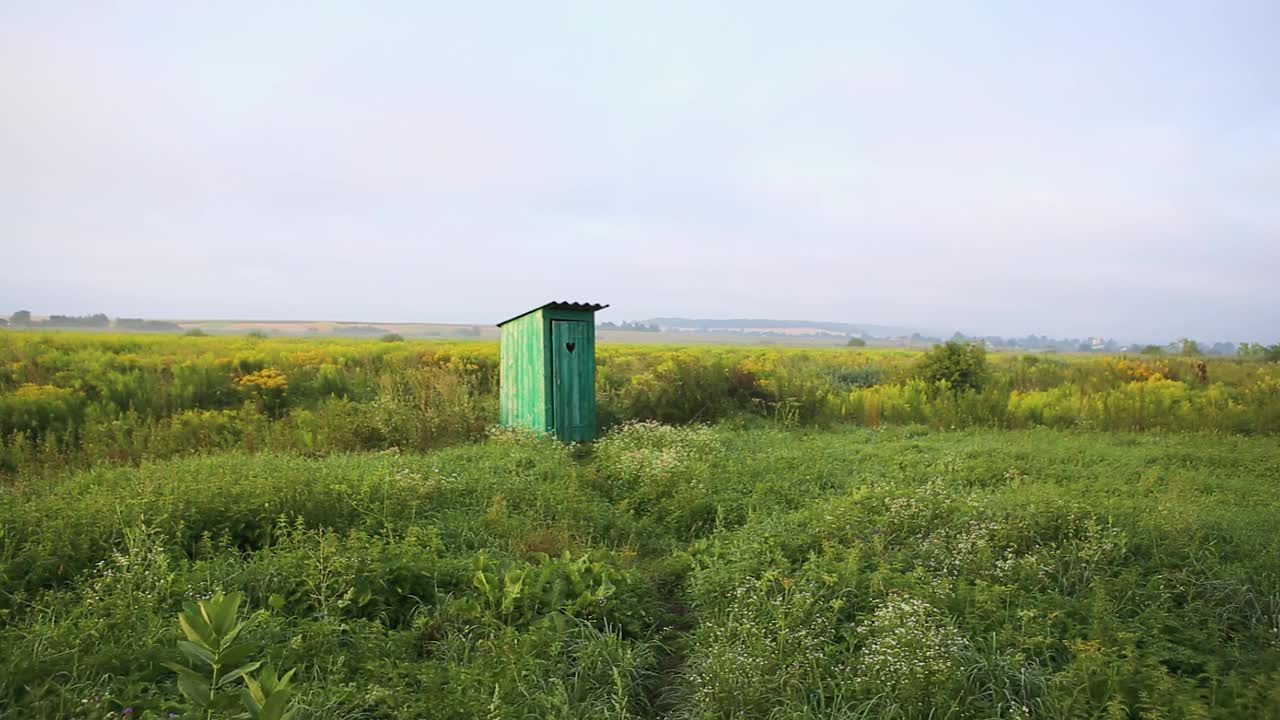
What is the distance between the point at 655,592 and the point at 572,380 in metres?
6.16

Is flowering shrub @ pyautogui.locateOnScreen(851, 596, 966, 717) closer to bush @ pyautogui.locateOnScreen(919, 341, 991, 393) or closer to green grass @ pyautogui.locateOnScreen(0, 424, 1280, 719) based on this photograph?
green grass @ pyautogui.locateOnScreen(0, 424, 1280, 719)

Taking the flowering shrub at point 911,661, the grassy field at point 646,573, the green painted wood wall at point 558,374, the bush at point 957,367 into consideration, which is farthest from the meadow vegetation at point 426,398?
the flowering shrub at point 911,661

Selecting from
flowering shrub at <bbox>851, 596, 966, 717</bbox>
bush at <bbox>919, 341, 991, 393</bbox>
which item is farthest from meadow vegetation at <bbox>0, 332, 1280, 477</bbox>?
flowering shrub at <bbox>851, 596, 966, 717</bbox>

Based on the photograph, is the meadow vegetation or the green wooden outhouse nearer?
the meadow vegetation

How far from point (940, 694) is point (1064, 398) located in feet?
38.2

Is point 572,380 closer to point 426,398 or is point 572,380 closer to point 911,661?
point 426,398

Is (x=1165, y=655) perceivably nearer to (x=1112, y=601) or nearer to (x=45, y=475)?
(x=1112, y=601)

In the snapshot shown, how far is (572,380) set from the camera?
36.2 feet

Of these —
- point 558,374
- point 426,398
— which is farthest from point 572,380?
point 426,398

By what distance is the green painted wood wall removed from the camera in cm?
1077

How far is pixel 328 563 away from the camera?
4.58m

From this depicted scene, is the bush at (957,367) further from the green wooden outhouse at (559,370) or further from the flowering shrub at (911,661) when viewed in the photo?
the flowering shrub at (911,661)

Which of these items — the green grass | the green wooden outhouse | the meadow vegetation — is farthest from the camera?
the green wooden outhouse

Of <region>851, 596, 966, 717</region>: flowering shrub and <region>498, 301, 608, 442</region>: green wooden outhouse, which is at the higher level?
<region>498, 301, 608, 442</region>: green wooden outhouse
